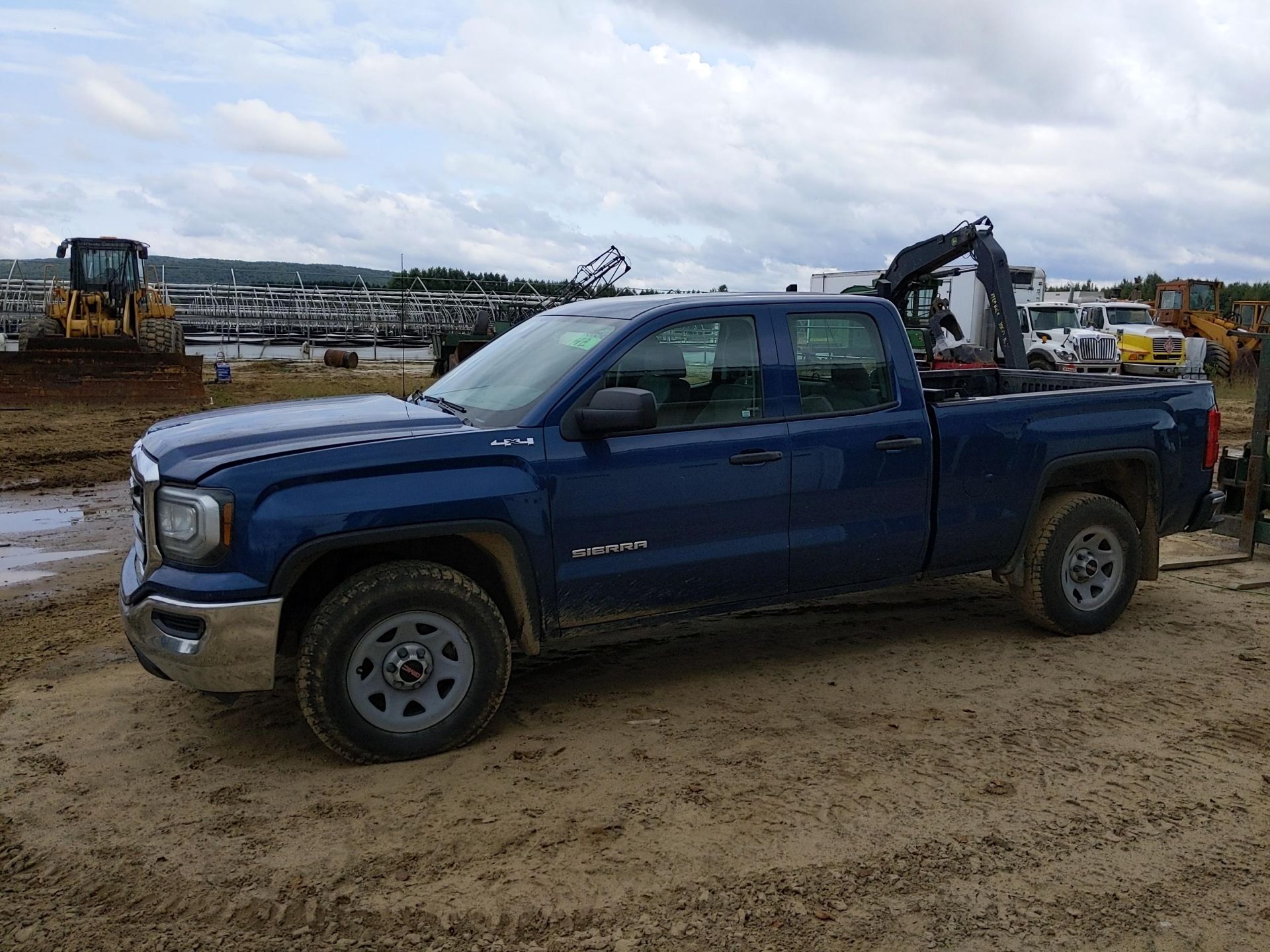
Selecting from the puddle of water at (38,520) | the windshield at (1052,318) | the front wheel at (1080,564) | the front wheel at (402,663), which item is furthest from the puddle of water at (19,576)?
the windshield at (1052,318)

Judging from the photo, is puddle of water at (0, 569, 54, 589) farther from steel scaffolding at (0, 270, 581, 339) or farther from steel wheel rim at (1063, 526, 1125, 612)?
steel scaffolding at (0, 270, 581, 339)

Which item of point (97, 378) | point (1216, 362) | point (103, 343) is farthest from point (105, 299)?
point (1216, 362)

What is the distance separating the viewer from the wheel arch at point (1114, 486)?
5.89 m

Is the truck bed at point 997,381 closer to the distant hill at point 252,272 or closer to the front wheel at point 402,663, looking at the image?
the front wheel at point 402,663

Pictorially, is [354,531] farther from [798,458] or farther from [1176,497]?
[1176,497]

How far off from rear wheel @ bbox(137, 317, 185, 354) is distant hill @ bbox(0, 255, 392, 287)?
2752 centimetres

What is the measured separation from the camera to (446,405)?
5.29m

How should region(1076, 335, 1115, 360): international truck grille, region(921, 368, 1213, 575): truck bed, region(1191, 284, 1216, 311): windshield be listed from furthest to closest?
Result: region(1191, 284, 1216, 311): windshield, region(1076, 335, 1115, 360): international truck grille, region(921, 368, 1213, 575): truck bed

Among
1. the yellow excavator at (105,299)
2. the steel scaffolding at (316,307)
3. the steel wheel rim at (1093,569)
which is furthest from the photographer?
the steel scaffolding at (316,307)

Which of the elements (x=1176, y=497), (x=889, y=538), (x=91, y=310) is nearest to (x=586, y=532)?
(x=889, y=538)

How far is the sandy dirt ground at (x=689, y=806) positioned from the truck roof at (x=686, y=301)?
1.83 m

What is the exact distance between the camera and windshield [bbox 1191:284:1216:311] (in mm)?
28094

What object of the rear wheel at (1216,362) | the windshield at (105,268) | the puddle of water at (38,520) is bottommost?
the puddle of water at (38,520)

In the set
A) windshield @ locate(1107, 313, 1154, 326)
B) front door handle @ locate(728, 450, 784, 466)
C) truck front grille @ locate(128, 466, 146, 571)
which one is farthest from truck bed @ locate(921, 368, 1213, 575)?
windshield @ locate(1107, 313, 1154, 326)
